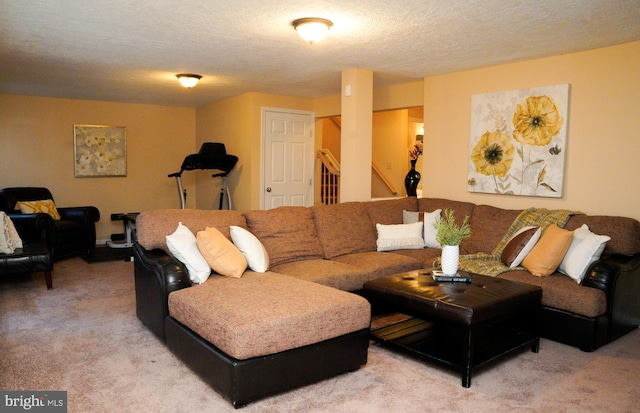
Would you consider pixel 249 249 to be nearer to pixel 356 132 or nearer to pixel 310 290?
pixel 310 290

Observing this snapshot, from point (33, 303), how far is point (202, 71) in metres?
2.85

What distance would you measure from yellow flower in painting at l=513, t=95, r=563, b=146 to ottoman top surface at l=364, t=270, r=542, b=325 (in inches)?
72.8

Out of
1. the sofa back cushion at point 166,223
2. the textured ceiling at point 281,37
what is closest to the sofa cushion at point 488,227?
the textured ceiling at point 281,37

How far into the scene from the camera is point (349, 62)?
15.5ft

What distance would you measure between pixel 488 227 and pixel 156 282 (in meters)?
3.01

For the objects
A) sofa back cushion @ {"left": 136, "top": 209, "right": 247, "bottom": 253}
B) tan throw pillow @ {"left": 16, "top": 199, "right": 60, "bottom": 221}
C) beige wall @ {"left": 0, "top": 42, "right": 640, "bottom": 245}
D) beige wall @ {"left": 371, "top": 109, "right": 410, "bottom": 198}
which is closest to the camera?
sofa back cushion @ {"left": 136, "top": 209, "right": 247, "bottom": 253}

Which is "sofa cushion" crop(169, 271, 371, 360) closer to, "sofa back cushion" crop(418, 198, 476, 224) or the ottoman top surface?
the ottoman top surface

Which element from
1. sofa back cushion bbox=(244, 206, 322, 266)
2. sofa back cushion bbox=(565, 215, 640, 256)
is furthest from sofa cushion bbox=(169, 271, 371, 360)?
sofa back cushion bbox=(565, 215, 640, 256)

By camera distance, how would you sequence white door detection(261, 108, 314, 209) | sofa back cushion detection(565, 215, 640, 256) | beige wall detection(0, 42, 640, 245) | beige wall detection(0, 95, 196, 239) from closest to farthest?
sofa back cushion detection(565, 215, 640, 256) → beige wall detection(0, 42, 640, 245) → white door detection(261, 108, 314, 209) → beige wall detection(0, 95, 196, 239)

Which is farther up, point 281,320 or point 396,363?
point 281,320

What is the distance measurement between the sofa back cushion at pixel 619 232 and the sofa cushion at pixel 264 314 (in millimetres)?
2143

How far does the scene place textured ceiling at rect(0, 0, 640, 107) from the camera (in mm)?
3102

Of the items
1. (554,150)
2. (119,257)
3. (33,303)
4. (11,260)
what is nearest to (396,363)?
(554,150)

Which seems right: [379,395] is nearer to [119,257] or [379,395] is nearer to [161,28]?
[161,28]
